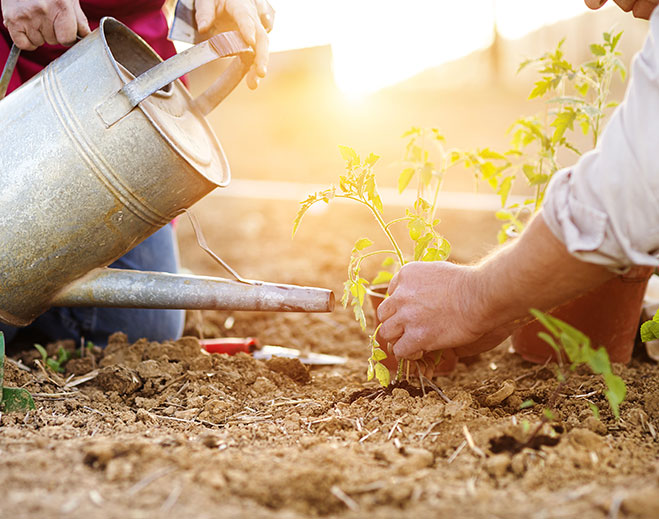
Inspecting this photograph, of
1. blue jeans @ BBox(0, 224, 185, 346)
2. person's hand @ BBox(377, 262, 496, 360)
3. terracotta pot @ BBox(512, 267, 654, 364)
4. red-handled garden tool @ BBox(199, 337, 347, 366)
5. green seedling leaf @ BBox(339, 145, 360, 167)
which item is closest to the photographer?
person's hand @ BBox(377, 262, 496, 360)

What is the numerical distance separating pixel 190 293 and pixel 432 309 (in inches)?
26.7

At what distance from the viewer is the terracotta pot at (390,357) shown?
6.01 feet

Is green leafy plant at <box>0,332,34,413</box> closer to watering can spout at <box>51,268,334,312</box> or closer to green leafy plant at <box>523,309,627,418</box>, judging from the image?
watering can spout at <box>51,268,334,312</box>

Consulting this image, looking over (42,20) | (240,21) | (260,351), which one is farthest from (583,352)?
(42,20)

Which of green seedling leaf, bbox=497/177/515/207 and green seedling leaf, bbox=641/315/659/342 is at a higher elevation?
green seedling leaf, bbox=497/177/515/207

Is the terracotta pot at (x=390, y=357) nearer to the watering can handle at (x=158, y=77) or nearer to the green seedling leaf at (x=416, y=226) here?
the green seedling leaf at (x=416, y=226)

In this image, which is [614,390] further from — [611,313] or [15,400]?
[15,400]

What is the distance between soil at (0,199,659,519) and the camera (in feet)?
3.58

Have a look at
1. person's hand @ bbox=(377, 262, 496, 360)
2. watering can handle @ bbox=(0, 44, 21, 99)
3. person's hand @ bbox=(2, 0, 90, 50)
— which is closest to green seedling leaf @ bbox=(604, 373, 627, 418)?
person's hand @ bbox=(377, 262, 496, 360)

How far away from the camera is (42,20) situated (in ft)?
5.79

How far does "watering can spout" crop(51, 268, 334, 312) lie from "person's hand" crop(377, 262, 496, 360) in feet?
0.73

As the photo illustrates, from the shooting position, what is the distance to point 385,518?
1044mm

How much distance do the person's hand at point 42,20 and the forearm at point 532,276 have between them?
50.9 inches

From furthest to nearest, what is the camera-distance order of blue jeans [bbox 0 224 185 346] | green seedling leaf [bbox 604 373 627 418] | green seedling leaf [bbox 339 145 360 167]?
blue jeans [bbox 0 224 185 346]
green seedling leaf [bbox 339 145 360 167]
green seedling leaf [bbox 604 373 627 418]
